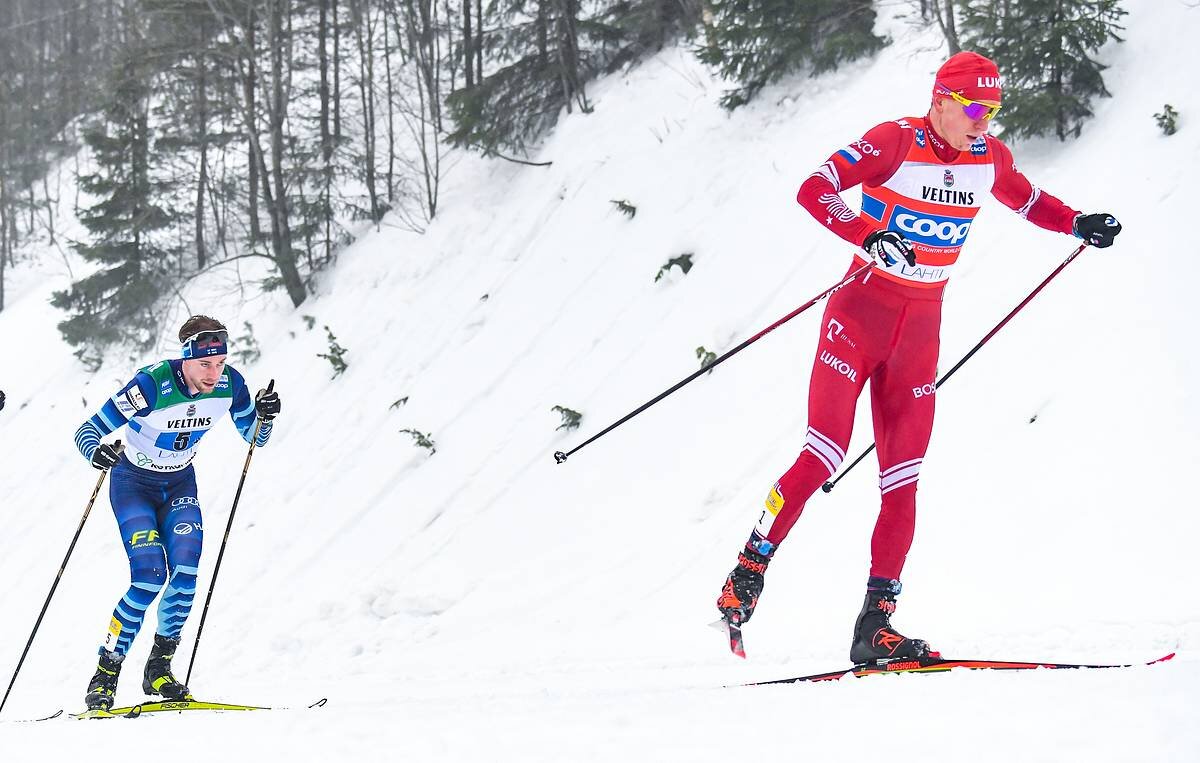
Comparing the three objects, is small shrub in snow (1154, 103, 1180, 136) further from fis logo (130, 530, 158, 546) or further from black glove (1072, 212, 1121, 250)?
fis logo (130, 530, 158, 546)

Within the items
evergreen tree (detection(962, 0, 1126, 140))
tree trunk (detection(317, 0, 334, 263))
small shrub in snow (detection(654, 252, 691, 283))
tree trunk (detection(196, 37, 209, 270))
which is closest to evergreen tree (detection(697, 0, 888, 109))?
small shrub in snow (detection(654, 252, 691, 283))

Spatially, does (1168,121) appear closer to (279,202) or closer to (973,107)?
(973,107)

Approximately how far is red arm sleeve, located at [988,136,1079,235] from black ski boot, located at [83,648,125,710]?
4.96 meters

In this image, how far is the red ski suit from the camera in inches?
170

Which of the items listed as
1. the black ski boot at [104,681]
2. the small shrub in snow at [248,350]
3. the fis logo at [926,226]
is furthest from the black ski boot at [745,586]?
the small shrub in snow at [248,350]

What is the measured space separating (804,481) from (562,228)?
10.4 metres

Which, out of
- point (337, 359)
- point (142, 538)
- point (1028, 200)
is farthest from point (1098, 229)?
point (337, 359)

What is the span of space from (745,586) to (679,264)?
745cm

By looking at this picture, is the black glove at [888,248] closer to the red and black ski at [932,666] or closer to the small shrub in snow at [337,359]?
the red and black ski at [932,666]

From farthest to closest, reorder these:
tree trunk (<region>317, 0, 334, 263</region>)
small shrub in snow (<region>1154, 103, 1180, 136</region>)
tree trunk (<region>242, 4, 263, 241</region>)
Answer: tree trunk (<region>317, 0, 334, 263</region>)
tree trunk (<region>242, 4, 263, 241</region>)
small shrub in snow (<region>1154, 103, 1180, 136</region>)

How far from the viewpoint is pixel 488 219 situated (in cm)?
1656

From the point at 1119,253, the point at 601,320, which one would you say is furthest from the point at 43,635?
the point at 1119,253

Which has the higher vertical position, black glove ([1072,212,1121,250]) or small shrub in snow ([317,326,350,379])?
small shrub in snow ([317,326,350,379])

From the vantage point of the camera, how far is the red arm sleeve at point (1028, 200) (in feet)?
15.2
